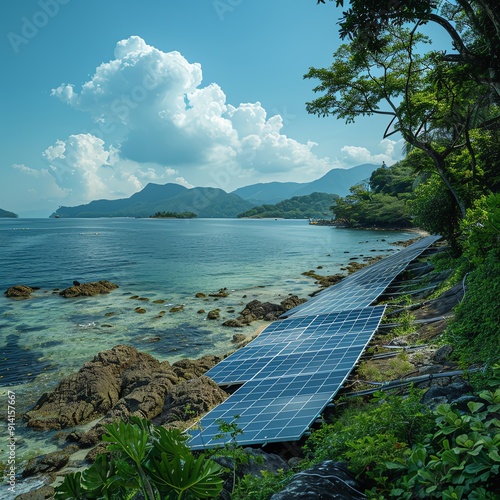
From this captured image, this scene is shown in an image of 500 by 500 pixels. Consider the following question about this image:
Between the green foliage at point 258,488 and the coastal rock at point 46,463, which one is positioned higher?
the green foliage at point 258,488

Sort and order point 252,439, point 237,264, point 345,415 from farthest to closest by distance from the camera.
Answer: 1. point 237,264
2. point 345,415
3. point 252,439

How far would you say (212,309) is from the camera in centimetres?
3089

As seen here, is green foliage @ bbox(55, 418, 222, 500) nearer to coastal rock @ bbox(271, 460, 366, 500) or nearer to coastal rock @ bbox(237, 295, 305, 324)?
coastal rock @ bbox(271, 460, 366, 500)

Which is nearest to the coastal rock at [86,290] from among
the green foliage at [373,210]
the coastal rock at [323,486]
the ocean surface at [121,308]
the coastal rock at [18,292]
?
the ocean surface at [121,308]

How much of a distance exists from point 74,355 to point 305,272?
31201mm

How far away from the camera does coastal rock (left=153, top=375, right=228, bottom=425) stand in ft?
41.5

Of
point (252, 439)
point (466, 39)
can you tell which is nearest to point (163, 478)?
point (252, 439)

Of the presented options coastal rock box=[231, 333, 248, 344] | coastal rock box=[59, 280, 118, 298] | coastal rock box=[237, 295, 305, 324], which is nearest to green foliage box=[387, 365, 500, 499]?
coastal rock box=[231, 333, 248, 344]

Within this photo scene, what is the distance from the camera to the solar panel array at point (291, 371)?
9.30m

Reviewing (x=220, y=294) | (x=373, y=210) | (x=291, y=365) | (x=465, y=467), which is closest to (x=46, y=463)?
(x=291, y=365)

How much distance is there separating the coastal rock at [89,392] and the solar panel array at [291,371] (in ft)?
12.8

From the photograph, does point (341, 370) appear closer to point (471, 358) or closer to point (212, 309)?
point (471, 358)

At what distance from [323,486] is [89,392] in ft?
42.7

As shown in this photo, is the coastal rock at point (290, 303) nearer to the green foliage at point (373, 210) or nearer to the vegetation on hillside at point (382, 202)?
the green foliage at point (373, 210)
